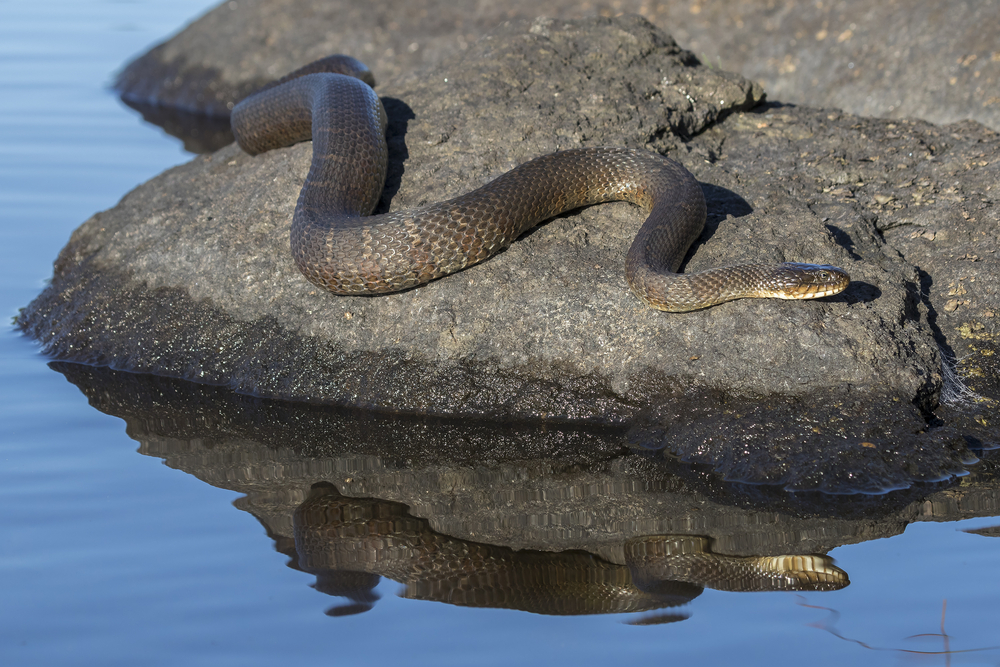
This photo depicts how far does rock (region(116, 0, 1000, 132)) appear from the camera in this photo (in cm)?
1145

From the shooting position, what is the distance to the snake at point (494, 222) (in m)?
6.38

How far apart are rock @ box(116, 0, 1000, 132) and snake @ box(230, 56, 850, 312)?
102 inches

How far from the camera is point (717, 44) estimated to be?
14398mm

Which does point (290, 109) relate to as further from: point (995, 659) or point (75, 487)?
point (995, 659)

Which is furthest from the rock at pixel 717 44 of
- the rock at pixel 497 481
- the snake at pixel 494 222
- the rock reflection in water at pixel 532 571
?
the rock reflection in water at pixel 532 571

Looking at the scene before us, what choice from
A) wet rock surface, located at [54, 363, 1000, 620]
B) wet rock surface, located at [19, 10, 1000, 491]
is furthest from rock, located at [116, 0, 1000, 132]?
wet rock surface, located at [54, 363, 1000, 620]

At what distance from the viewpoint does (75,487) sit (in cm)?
574

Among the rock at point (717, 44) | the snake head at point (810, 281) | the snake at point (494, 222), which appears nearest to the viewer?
the snake head at point (810, 281)

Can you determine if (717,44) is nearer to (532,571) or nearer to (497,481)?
(497,481)

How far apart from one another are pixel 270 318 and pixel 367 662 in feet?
12.3

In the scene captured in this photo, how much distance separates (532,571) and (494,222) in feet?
9.10

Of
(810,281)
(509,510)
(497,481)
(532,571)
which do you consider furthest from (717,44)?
(532,571)

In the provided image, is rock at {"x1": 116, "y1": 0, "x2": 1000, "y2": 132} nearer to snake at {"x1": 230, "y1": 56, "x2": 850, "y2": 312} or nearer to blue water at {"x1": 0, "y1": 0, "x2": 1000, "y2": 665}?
snake at {"x1": 230, "y1": 56, "x2": 850, "y2": 312}

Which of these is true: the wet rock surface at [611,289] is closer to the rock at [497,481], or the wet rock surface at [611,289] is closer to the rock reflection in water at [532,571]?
the rock at [497,481]
